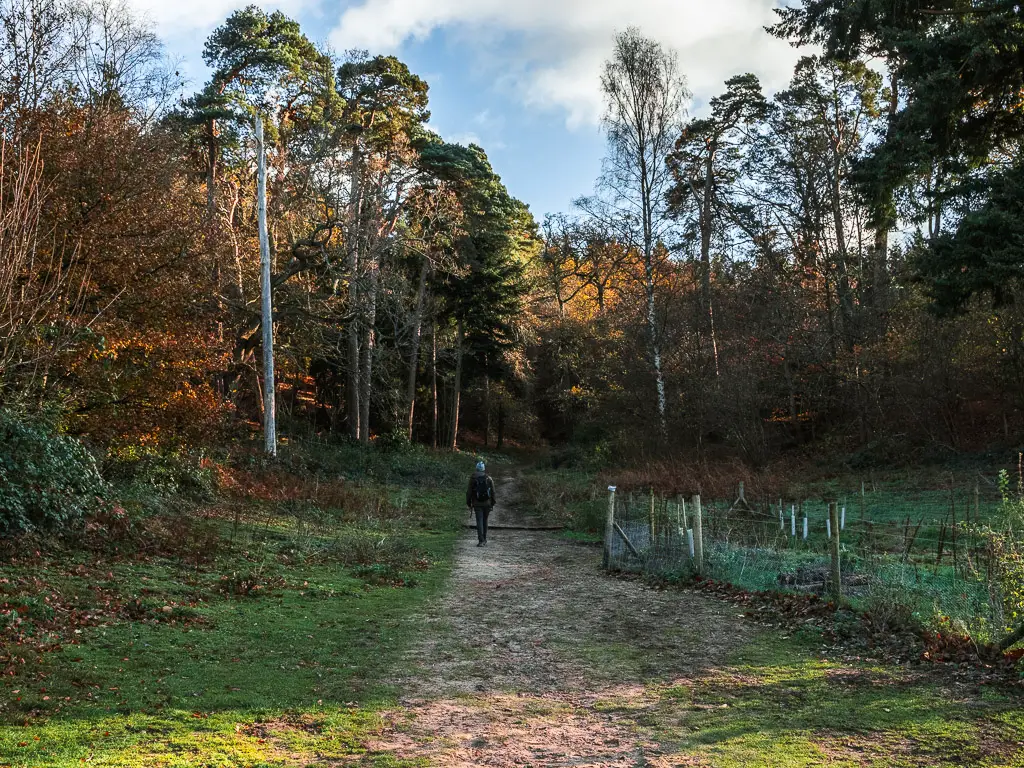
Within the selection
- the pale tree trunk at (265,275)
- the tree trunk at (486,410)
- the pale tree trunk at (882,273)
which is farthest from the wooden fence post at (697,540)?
the tree trunk at (486,410)

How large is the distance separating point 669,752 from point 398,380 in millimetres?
39913

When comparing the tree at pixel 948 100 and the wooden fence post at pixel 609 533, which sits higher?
the tree at pixel 948 100

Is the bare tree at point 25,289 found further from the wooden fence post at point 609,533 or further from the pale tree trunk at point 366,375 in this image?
the pale tree trunk at point 366,375

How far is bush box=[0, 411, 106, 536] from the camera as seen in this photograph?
1002 centimetres

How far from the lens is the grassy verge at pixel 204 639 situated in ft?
17.4

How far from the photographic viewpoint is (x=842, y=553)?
1169cm

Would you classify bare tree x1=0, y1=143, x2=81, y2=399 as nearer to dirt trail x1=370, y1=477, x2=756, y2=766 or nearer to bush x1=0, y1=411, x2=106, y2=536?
bush x1=0, y1=411, x2=106, y2=536

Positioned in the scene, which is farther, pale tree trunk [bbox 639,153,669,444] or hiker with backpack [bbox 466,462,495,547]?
pale tree trunk [bbox 639,153,669,444]

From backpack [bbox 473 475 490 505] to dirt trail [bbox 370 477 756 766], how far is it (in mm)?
3534

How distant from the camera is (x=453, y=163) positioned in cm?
3538

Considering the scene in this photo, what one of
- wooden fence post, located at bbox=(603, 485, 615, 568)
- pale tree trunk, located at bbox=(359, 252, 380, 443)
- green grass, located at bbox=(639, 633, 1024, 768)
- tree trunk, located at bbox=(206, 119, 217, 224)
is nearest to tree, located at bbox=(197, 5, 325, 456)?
tree trunk, located at bbox=(206, 119, 217, 224)

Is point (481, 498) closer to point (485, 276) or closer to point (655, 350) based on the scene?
point (655, 350)

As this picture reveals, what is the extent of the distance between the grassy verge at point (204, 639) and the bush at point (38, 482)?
19.8 inches

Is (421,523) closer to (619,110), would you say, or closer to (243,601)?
(243,601)
